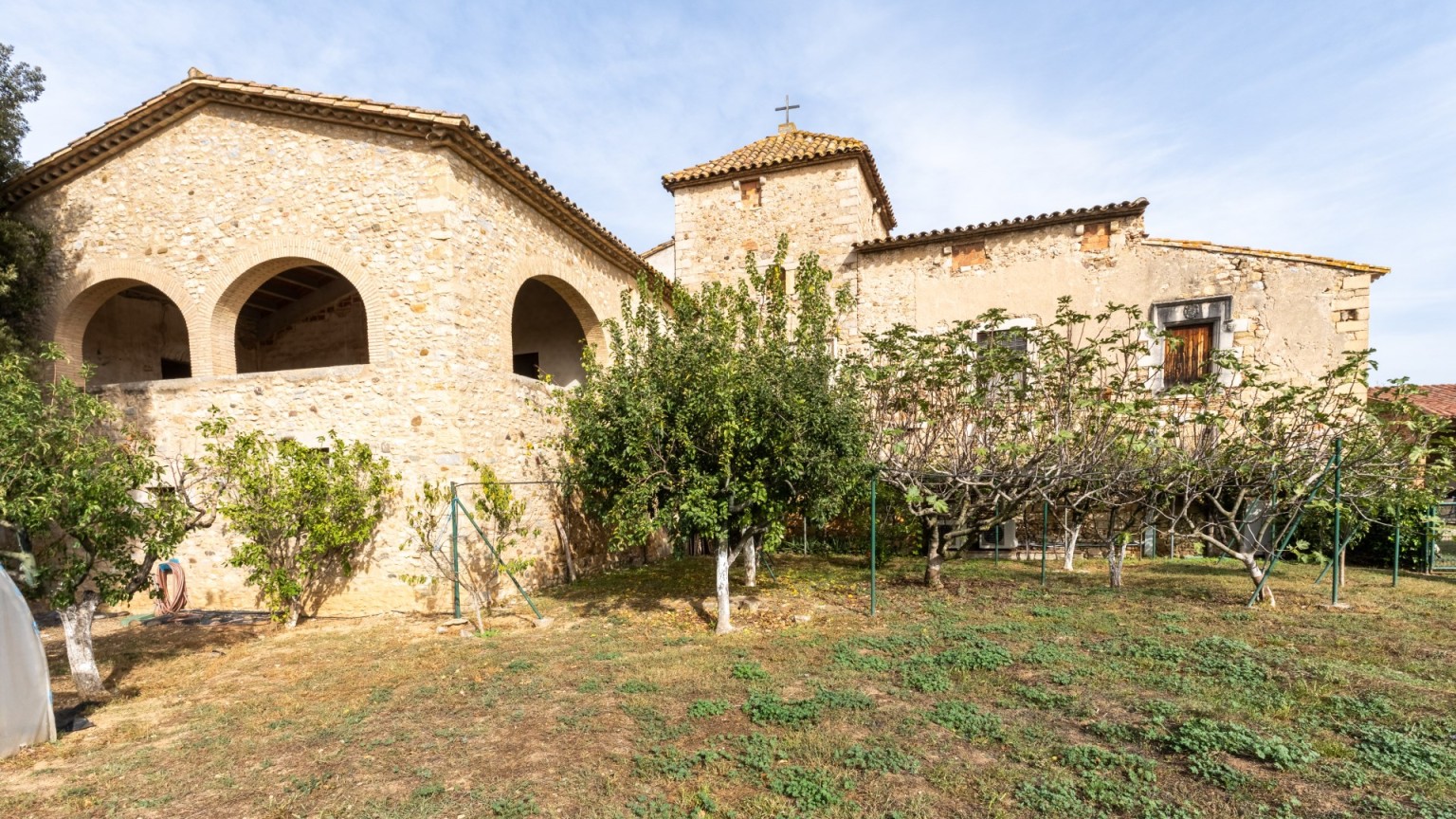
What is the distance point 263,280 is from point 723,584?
8248 mm

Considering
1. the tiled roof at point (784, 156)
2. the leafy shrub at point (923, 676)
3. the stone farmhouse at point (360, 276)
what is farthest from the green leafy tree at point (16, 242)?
the leafy shrub at point (923, 676)

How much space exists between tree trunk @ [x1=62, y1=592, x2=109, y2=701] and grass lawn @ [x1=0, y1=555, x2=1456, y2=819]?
34 centimetres

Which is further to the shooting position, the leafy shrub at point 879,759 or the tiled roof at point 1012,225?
the tiled roof at point 1012,225

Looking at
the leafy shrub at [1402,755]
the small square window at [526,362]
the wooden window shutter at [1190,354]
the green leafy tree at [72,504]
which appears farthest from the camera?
the small square window at [526,362]

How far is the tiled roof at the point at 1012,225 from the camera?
480 inches

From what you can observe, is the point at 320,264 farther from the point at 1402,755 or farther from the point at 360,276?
the point at 1402,755

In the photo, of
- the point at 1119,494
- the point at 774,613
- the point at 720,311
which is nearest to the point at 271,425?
the point at 720,311

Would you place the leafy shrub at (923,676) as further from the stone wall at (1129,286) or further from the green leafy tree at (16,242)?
the green leafy tree at (16,242)

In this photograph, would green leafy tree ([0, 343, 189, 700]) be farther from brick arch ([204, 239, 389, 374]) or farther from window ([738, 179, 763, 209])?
window ([738, 179, 763, 209])

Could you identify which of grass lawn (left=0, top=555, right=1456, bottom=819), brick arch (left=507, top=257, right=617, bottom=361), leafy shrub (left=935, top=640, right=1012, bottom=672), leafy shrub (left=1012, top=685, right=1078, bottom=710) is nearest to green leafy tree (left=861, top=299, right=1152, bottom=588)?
grass lawn (left=0, top=555, right=1456, bottom=819)

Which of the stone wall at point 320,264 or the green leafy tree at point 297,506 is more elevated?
the stone wall at point 320,264

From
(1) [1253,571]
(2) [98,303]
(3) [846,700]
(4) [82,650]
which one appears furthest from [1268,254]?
(2) [98,303]

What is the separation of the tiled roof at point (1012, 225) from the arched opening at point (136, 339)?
540 inches

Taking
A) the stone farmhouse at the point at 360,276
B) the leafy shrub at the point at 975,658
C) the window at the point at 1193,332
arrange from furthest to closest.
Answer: the window at the point at 1193,332 < the stone farmhouse at the point at 360,276 < the leafy shrub at the point at 975,658
